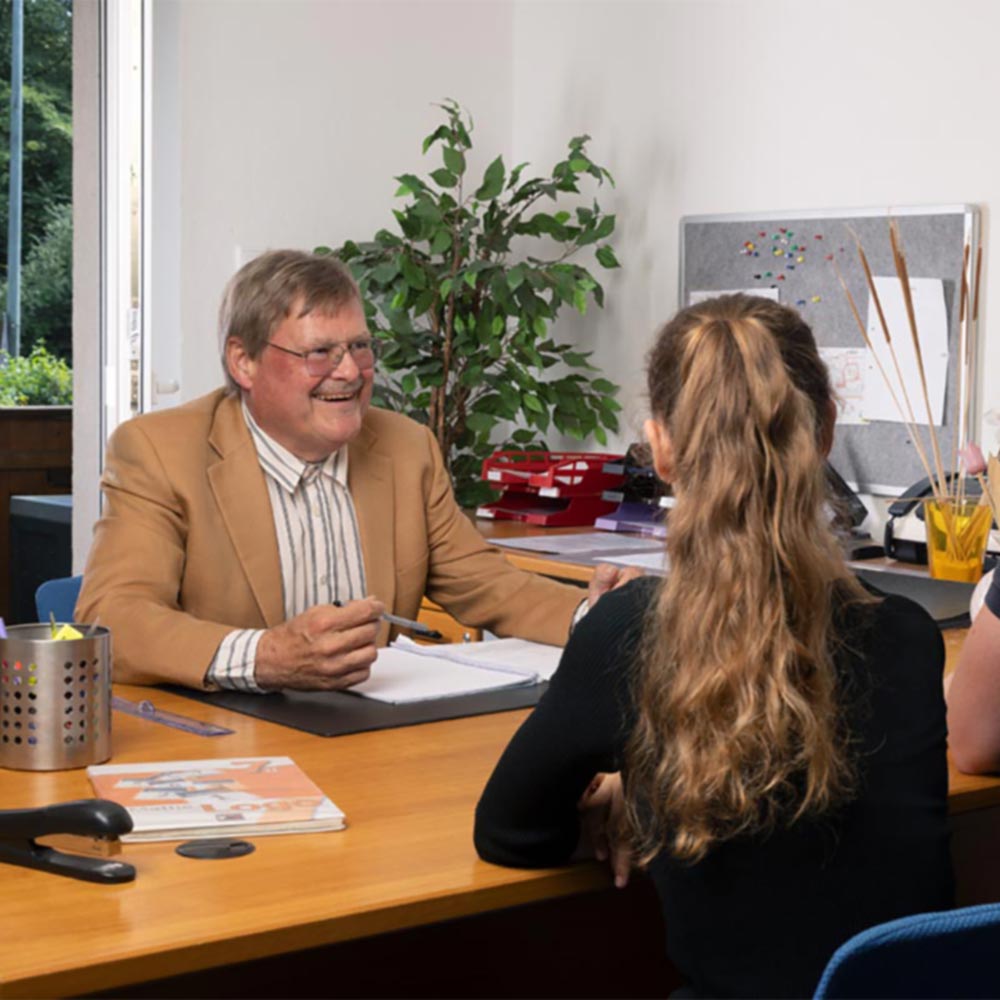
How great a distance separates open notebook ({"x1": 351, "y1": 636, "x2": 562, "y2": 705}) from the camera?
1914 millimetres

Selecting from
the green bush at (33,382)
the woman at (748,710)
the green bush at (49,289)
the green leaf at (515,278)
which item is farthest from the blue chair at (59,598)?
the green bush at (49,289)

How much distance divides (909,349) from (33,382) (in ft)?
15.4

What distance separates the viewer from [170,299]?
3.83m

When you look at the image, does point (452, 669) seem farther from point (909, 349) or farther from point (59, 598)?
point (909, 349)

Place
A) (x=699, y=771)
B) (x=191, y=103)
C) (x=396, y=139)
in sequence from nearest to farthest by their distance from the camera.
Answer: (x=699, y=771), (x=191, y=103), (x=396, y=139)

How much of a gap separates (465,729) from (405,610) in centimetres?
72

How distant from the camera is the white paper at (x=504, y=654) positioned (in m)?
2.06

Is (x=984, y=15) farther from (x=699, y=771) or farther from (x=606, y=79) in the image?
(x=699, y=771)

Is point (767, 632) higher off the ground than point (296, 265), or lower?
lower

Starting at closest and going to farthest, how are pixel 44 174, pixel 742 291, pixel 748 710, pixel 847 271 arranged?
pixel 748 710 < pixel 847 271 < pixel 742 291 < pixel 44 174

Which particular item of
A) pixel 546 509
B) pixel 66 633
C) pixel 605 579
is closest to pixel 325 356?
pixel 605 579

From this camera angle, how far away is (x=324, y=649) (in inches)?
72.7

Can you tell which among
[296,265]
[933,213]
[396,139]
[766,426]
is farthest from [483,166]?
[766,426]

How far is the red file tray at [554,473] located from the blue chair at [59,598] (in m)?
1.37
